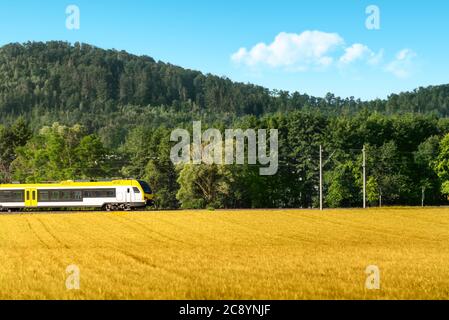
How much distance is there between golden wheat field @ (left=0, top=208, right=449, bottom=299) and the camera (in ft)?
60.3

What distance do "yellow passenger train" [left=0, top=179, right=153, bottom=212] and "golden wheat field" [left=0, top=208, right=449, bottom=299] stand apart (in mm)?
13149

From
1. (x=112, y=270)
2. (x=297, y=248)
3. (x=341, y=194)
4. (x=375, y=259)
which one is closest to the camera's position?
(x=112, y=270)

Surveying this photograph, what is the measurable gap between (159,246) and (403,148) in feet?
290

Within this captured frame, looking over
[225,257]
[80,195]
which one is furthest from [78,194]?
[225,257]

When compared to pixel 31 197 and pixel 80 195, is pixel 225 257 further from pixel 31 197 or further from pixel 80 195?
pixel 31 197

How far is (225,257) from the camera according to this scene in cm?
2873

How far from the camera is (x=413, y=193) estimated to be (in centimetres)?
10762

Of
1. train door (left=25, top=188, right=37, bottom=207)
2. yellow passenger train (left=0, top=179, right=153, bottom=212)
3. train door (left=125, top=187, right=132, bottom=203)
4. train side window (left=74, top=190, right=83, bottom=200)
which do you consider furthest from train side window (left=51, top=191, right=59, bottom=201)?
train door (left=125, top=187, right=132, bottom=203)

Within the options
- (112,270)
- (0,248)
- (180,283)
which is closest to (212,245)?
(0,248)

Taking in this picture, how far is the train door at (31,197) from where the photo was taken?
75.9m

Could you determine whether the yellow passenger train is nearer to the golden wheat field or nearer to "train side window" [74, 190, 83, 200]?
"train side window" [74, 190, 83, 200]

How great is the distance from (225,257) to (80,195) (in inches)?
1910

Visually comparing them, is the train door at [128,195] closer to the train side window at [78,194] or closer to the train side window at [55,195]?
the train side window at [78,194]
